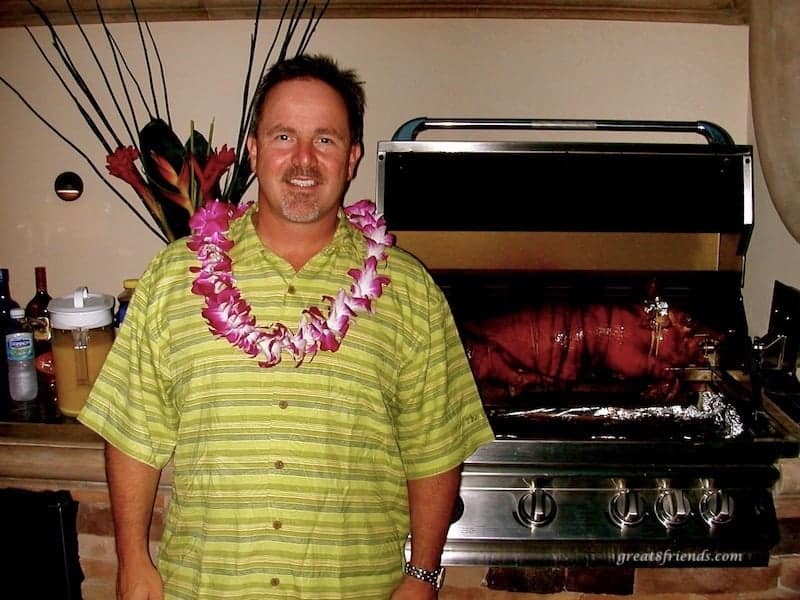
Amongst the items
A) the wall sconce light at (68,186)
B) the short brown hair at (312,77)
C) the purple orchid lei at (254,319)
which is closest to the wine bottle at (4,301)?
the wall sconce light at (68,186)

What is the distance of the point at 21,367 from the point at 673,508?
4.58 ft

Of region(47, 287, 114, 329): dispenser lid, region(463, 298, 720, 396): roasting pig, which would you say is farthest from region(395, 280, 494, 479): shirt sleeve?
region(47, 287, 114, 329): dispenser lid

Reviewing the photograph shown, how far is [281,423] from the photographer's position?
50.1 inches

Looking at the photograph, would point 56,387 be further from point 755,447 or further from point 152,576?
point 755,447

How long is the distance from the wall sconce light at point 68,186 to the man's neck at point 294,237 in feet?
3.14

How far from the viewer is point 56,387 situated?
5.73ft

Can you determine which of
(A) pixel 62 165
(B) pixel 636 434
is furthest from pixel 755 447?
(A) pixel 62 165

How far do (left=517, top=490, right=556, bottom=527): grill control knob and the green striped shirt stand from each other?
0.22 meters

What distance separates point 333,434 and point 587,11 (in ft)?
4.20

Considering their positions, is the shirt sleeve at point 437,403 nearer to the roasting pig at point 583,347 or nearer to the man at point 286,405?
the man at point 286,405

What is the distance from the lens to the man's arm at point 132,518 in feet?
4.45

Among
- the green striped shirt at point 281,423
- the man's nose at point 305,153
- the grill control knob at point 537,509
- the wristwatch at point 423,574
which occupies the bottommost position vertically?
the wristwatch at point 423,574

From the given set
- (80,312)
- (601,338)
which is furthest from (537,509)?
(80,312)

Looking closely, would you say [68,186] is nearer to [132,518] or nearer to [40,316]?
[40,316]
